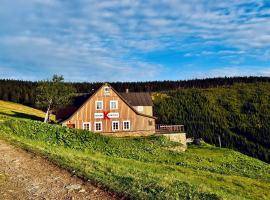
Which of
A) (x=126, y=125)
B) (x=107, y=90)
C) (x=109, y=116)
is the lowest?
(x=126, y=125)

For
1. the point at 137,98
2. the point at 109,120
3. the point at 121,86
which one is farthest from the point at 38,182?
the point at 121,86

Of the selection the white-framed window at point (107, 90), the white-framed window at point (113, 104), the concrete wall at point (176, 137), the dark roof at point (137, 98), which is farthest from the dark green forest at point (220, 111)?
the white-framed window at point (107, 90)

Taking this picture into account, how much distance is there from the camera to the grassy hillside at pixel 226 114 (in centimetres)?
8218

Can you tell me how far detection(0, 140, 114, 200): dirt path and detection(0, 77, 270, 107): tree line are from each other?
12001 centimetres

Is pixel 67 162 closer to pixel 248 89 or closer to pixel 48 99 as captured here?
pixel 48 99

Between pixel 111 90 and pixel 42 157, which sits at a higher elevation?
pixel 111 90

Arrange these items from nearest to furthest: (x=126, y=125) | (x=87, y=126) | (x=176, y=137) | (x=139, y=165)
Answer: (x=139, y=165), (x=87, y=126), (x=176, y=137), (x=126, y=125)

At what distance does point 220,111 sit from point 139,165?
3375 inches

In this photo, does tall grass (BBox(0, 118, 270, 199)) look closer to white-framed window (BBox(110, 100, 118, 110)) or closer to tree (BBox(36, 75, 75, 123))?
white-framed window (BBox(110, 100, 118, 110))

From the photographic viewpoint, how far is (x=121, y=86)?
546ft

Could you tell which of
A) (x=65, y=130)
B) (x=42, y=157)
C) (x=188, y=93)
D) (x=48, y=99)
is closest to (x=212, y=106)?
(x=188, y=93)

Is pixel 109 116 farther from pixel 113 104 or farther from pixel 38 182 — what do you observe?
pixel 38 182

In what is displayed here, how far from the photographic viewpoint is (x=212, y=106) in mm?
112938

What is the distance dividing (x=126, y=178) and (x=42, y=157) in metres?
6.32
